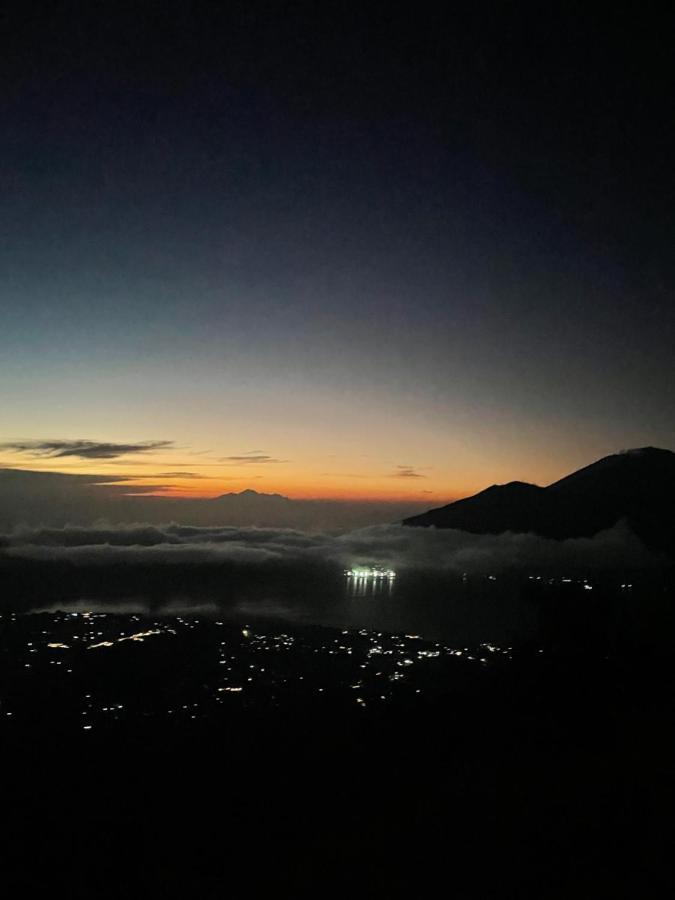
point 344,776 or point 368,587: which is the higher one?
point 344,776

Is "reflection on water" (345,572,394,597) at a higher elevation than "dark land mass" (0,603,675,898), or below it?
below

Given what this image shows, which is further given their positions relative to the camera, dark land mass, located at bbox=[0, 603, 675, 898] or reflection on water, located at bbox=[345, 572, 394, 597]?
reflection on water, located at bbox=[345, 572, 394, 597]

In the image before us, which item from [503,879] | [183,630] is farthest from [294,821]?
[183,630]

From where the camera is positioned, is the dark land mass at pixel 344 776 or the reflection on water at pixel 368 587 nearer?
the dark land mass at pixel 344 776

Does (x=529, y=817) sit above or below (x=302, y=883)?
above

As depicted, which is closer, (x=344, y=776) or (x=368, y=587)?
(x=344, y=776)

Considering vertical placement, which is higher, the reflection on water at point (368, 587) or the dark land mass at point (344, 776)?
the dark land mass at point (344, 776)

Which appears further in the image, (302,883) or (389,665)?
(389,665)

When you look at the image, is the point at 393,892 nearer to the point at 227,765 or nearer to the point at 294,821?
the point at 294,821
